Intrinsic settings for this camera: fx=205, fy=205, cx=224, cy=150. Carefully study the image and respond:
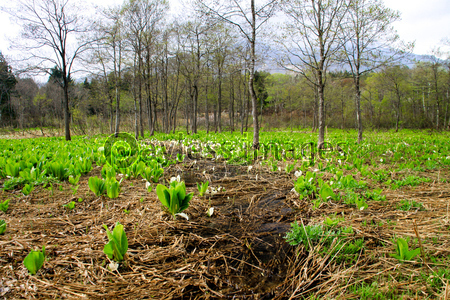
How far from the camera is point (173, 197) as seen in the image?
2.09 metres

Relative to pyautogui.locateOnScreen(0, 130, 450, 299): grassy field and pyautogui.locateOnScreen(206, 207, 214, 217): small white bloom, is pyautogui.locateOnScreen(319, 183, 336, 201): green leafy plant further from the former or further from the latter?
pyautogui.locateOnScreen(206, 207, 214, 217): small white bloom

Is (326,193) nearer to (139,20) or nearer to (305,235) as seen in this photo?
(305,235)

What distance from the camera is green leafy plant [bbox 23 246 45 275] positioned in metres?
1.26

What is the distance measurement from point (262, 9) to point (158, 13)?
38.9 feet

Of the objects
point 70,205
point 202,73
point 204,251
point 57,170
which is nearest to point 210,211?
point 204,251

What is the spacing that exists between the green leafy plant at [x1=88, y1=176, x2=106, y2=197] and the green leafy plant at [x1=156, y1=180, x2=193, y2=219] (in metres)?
1.01

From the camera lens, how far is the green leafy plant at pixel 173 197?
207 cm

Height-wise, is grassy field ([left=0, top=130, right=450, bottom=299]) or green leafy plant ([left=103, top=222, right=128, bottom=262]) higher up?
green leafy plant ([left=103, top=222, right=128, bottom=262])

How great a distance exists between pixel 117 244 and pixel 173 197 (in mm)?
Result: 718

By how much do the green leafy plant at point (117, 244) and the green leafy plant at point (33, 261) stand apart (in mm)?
375

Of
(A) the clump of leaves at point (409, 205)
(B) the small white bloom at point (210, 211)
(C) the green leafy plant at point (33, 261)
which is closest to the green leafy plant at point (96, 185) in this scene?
(C) the green leafy plant at point (33, 261)

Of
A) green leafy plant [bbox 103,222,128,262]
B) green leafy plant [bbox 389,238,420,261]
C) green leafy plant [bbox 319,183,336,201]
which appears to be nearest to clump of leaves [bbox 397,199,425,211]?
green leafy plant [bbox 319,183,336,201]

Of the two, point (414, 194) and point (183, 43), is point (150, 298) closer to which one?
point (414, 194)

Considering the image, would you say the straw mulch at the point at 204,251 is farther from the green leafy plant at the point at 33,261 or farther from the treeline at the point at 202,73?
the treeline at the point at 202,73
